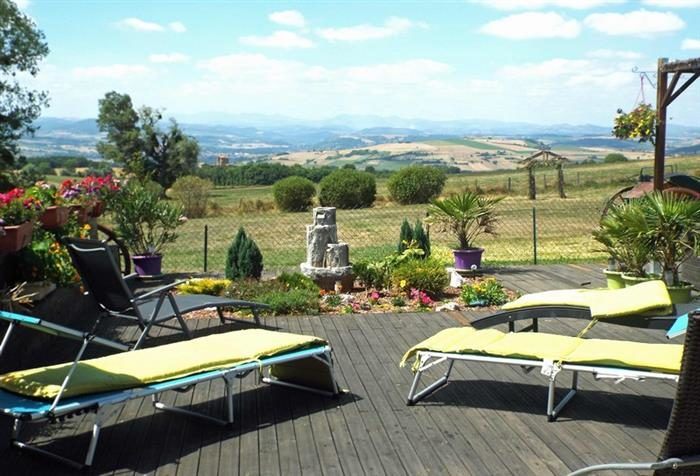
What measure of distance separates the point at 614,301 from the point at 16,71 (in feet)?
91.5

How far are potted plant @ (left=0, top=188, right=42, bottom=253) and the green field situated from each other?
4918 mm

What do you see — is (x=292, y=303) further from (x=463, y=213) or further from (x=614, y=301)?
(x=614, y=301)

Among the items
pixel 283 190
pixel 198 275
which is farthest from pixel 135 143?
pixel 198 275

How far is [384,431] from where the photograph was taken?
4.05 meters

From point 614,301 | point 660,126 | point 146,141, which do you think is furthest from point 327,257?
point 146,141

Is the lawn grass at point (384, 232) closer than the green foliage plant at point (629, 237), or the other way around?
the green foliage plant at point (629, 237)

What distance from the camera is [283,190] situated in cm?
2395

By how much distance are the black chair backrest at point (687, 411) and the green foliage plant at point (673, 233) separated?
17.0 ft

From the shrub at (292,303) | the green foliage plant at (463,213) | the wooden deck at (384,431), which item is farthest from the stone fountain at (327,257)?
the wooden deck at (384,431)

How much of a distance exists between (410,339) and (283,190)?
59.4 feet

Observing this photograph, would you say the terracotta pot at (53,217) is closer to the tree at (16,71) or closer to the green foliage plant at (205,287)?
the green foliage plant at (205,287)

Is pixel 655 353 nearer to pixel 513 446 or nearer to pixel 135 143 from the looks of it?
pixel 513 446

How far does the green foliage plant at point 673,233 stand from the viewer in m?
7.42

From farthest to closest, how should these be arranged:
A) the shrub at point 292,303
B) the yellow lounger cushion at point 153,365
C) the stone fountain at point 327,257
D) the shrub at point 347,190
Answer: the shrub at point 347,190 < the stone fountain at point 327,257 < the shrub at point 292,303 < the yellow lounger cushion at point 153,365
